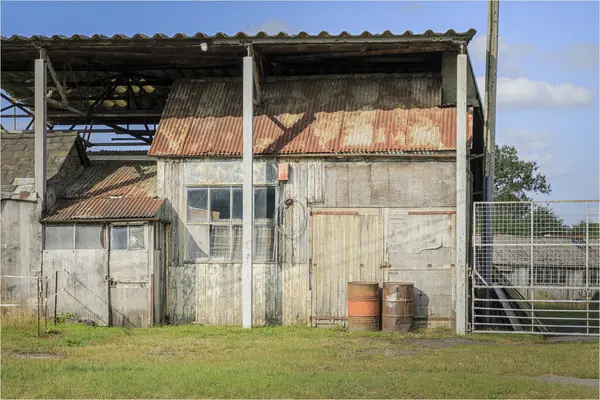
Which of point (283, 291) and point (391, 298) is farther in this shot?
point (283, 291)

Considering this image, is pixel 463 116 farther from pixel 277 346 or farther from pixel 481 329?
pixel 277 346

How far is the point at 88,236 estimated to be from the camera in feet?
60.4

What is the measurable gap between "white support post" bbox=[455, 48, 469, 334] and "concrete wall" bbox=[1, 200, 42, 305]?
928 centimetres

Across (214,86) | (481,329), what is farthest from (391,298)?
(214,86)

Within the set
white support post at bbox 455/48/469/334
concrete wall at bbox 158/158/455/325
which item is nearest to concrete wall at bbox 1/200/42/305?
concrete wall at bbox 158/158/455/325

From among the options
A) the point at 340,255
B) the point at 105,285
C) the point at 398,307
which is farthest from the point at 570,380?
the point at 105,285

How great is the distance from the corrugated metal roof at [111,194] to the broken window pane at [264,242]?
2320 millimetres

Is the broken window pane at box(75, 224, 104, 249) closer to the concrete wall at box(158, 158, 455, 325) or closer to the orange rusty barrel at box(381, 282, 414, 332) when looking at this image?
the concrete wall at box(158, 158, 455, 325)

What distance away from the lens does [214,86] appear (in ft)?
67.4

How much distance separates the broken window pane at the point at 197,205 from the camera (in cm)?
1875

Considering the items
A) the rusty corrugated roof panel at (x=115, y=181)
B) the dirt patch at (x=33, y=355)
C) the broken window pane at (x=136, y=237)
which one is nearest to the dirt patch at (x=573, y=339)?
the broken window pane at (x=136, y=237)

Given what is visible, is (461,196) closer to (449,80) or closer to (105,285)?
(449,80)

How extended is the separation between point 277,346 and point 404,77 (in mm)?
8151

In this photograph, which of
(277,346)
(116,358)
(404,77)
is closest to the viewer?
(116,358)
